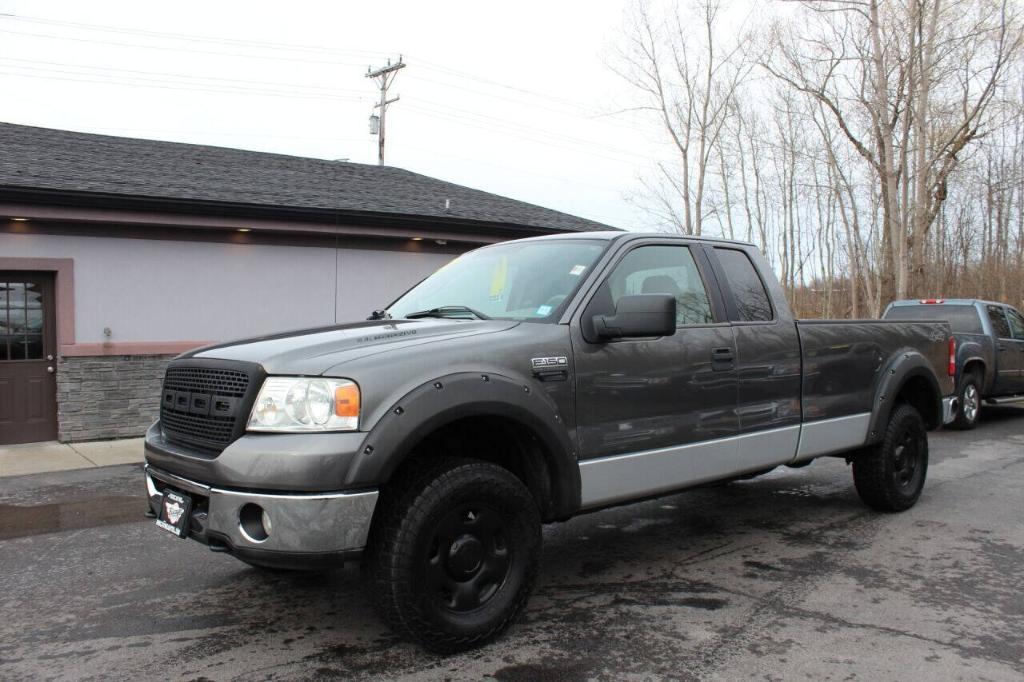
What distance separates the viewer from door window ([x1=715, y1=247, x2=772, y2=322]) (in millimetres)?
5094

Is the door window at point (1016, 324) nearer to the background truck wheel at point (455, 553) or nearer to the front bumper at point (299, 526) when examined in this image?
the background truck wheel at point (455, 553)

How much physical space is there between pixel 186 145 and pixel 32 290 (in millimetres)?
4927

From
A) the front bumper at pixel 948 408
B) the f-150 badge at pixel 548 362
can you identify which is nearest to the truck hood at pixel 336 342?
the f-150 badge at pixel 548 362

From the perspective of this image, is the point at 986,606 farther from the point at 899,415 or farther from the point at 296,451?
the point at 296,451

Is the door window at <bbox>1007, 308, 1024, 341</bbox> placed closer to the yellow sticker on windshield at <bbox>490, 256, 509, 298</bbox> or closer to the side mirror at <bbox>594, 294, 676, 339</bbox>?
the yellow sticker on windshield at <bbox>490, 256, 509, 298</bbox>

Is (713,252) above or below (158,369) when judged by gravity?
above

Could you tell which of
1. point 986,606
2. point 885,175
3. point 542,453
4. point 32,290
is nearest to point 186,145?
point 32,290

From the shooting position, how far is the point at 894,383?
19.4 feet

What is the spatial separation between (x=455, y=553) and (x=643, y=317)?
4.70ft

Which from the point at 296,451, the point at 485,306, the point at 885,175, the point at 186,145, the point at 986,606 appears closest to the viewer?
the point at 296,451

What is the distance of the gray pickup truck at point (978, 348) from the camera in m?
11.2

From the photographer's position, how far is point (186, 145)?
14.1 metres

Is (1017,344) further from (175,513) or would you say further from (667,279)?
(175,513)

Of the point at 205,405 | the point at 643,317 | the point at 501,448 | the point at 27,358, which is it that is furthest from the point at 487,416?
the point at 27,358
